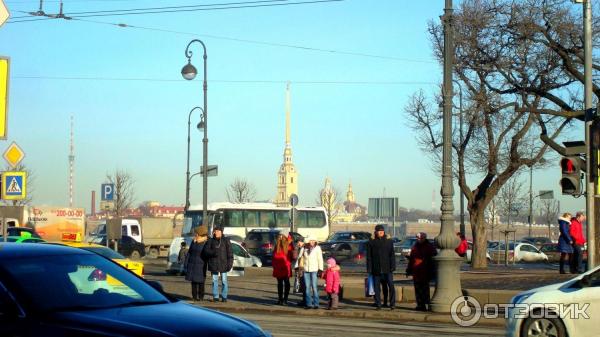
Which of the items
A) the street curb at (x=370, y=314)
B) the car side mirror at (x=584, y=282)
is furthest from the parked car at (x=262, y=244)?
the car side mirror at (x=584, y=282)

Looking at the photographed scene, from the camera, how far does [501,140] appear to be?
36.2 m

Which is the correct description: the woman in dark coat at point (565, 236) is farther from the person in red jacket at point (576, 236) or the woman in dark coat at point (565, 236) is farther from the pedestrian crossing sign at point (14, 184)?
the pedestrian crossing sign at point (14, 184)

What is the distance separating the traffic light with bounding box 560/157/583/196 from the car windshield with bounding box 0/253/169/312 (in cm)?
961

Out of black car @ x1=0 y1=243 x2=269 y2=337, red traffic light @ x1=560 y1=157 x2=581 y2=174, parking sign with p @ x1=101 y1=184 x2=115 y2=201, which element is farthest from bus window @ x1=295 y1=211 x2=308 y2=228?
black car @ x1=0 y1=243 x2=269 y2=337

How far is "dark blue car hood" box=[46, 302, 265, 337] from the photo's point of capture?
6.06 metres

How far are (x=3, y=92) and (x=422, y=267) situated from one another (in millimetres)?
10270

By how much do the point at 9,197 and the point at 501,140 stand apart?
2072 cm

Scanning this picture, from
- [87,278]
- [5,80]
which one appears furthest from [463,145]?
[87,278]

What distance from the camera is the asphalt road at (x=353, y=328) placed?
15219 millimetres

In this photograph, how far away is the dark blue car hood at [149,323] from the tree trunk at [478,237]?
1229 inches

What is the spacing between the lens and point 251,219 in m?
57.8

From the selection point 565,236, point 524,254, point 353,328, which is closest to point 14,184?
point 353,328

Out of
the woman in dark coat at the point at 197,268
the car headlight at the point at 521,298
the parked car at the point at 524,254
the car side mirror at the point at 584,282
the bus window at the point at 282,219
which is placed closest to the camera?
the car side mirror at the point at 584,282

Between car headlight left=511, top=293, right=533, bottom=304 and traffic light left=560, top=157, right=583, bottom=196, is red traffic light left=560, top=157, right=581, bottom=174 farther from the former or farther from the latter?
car headlight left=511, top=293, right=533, bottom=304
